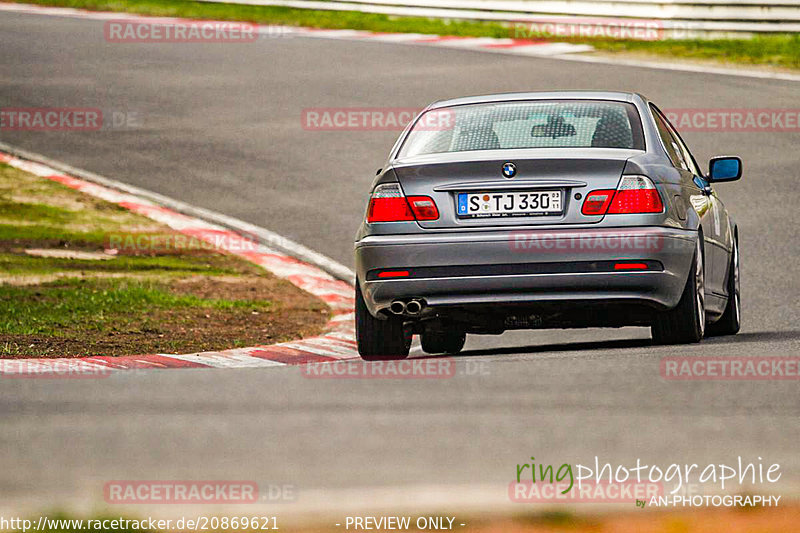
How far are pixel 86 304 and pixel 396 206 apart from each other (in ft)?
12.2

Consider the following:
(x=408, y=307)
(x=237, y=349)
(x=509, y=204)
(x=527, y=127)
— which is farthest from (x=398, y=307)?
(x=237, y=349)

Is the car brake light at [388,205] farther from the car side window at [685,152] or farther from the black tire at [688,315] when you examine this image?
the car side window at [685,152]

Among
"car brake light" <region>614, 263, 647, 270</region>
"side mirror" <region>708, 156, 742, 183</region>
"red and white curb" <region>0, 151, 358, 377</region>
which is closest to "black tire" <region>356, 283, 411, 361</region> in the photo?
"red and white curb" <region>0, 151, 358, 377</region>

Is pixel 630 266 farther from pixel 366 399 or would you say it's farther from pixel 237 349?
pixel 237 349

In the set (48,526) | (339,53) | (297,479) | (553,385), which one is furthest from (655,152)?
(339,53)

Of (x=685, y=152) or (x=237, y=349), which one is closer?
(x=685, y=152)

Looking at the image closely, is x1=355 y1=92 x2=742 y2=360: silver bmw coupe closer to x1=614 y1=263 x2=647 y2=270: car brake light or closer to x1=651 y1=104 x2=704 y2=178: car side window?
x1=614 y1=263 x2=647 y2=270: car brake light

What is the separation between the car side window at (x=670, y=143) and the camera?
26.4ft

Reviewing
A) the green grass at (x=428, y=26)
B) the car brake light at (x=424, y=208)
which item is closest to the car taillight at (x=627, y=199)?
the car brake light at (x=424, y=208)

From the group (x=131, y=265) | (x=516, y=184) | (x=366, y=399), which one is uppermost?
(x=516, y=184)

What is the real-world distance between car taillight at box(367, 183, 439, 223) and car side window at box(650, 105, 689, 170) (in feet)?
4.75

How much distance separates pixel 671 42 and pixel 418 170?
1697 cm

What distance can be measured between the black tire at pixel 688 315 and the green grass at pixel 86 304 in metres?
3.85

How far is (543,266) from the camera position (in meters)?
7.26
